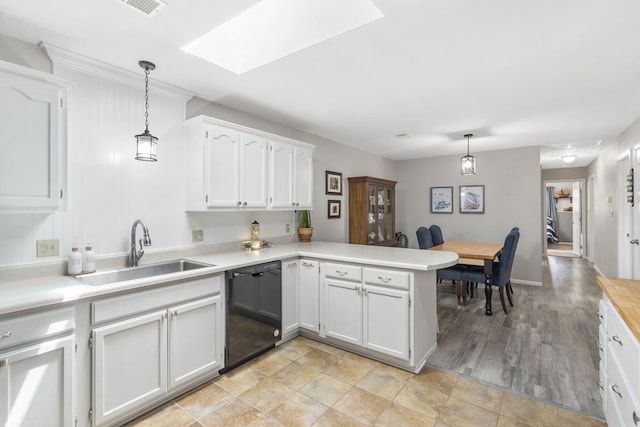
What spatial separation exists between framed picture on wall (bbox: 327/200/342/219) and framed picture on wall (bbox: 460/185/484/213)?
2.52 meters

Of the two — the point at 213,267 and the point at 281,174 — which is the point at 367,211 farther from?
the point at 213,267

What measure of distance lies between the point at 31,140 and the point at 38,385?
1285 millimetres

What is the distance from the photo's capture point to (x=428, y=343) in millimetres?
2629

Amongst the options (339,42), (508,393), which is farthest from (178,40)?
(508,393)

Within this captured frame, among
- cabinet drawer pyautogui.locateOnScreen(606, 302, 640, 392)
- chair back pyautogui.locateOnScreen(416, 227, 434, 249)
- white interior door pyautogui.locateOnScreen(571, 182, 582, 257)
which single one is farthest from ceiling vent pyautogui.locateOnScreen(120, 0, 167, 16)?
white interior door pyautogui.locateOnScreen(571, 182, 582, 257)

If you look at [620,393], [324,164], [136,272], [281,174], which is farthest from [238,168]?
[620,393]

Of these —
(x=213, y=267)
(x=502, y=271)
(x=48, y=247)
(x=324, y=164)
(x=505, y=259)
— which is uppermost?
(x=324, y=164)

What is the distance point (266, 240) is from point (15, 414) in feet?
7.70

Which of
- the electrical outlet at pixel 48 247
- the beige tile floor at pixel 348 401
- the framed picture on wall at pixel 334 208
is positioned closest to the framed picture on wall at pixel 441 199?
the framed picture on wall at pixel 334 208

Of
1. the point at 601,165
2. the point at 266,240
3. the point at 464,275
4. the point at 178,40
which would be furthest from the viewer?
the point at 601,165

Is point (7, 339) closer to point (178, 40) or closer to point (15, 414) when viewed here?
point (15, 414)

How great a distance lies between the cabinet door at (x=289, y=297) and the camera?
2.88m

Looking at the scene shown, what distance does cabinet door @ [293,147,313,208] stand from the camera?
3.50 metres

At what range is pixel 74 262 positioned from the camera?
203 centimetres
